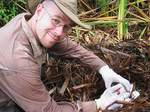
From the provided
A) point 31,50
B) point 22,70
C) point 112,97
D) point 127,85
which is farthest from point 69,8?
point 127,85

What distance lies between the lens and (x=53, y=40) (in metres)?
2.48

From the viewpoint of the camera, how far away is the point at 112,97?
275cm

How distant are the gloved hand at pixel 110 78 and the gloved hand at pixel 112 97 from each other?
69 mm

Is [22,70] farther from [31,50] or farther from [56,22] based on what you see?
[56,22]

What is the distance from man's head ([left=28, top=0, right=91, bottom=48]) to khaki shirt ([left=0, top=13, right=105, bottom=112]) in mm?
64

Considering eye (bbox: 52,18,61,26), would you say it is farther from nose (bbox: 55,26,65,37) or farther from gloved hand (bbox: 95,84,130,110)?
gloved hand (bbox: 95,84,130,110)

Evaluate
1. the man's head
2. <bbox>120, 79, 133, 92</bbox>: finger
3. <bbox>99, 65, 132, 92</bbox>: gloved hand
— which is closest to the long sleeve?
<bbox>99, 65, 132, 92</bbox>: gloved hand

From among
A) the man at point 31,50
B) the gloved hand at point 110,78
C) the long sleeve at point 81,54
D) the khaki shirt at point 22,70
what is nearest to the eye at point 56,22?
the man at point 31,50

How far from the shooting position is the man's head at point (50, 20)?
7.98 feet

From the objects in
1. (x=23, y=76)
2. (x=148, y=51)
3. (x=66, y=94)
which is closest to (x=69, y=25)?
(x=23, y=76)

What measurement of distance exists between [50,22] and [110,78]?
75cm

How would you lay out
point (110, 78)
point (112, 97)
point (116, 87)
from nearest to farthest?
point (112, 97)
point (116, 87)
point (110, 78)

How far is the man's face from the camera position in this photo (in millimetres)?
2436

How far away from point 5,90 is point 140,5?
177 cm
